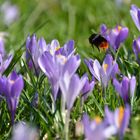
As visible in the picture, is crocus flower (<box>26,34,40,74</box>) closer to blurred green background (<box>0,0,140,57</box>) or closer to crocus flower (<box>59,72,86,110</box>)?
crocus flower (<box>59,72,86,110</box>)

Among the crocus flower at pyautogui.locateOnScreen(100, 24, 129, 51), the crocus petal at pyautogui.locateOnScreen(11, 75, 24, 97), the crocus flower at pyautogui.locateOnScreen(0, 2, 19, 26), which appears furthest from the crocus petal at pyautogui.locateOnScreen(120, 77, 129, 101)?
the crocus flower at pyautogui.locateOnScreen(0, 2, 19, 26)

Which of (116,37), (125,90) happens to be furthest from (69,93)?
(116,37)

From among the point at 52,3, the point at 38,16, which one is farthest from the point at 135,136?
the point at 52,3

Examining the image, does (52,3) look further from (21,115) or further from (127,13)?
(21,115)

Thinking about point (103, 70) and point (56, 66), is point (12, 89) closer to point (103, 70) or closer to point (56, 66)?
point (56, 66)

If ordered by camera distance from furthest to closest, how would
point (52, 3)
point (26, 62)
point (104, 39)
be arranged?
point (52, 3) < point (104, 39) < point (26, 62)

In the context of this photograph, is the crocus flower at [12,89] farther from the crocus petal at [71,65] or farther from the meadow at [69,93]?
the crocus petal at [71,65]
